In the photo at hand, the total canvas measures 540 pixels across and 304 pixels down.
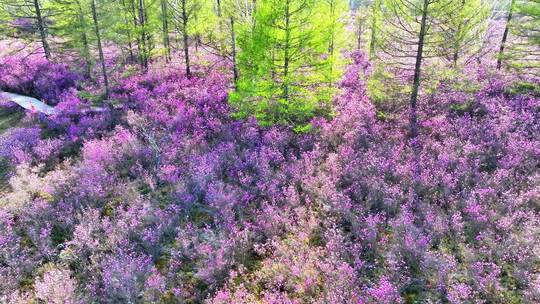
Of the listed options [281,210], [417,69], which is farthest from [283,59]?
[281,210]

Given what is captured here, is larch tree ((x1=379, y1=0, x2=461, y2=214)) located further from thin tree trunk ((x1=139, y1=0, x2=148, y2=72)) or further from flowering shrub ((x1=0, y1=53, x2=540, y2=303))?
thin tree trunk ((x1=139, y1=0, x2=148, y2=72))

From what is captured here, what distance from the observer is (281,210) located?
8.91m

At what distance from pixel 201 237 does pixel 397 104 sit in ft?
34.6

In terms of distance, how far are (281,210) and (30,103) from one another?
15.9 meters

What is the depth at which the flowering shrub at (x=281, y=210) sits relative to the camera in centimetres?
682

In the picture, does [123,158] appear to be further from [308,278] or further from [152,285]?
[308,278]

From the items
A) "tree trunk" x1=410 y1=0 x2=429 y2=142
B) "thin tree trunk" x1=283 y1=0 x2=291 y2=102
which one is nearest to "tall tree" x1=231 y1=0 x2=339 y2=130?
"thin tree trunk" x1=283 y1=0 x2=291 y2=102

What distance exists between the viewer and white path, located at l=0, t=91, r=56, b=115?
16.7m

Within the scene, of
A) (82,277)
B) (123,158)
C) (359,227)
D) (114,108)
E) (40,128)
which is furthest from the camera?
(114,108)

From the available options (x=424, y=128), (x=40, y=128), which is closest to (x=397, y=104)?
(x=424, y=128)

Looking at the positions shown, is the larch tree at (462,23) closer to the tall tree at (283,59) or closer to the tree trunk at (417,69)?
the tree trunk at (417,69)

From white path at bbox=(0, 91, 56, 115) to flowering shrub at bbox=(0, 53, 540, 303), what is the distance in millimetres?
2301

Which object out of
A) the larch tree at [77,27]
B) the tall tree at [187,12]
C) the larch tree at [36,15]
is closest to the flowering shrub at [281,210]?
the tall tree at [187,12]

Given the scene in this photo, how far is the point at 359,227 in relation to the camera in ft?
26.8
